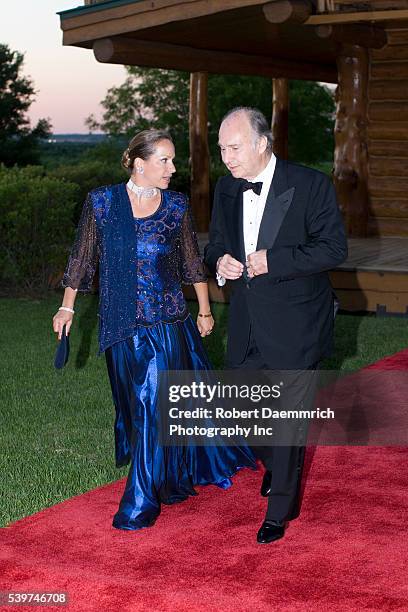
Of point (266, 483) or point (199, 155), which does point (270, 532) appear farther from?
point (199, 155)

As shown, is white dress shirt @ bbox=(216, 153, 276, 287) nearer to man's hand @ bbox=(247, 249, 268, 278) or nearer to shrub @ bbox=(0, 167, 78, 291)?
man's hand @ bbox=(247, 249, 268, 278)

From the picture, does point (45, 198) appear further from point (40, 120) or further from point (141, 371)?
point (40, 120)

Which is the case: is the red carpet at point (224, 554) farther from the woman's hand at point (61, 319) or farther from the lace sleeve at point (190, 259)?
the lace sleeve at point (190, 259)

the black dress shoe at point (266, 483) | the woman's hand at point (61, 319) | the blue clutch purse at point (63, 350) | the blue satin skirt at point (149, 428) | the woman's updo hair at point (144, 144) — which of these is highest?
the woman's updo hair at point (144, 144)

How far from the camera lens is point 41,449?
6.74m

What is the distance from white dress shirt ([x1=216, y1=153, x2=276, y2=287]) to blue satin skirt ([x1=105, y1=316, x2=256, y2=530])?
581mm

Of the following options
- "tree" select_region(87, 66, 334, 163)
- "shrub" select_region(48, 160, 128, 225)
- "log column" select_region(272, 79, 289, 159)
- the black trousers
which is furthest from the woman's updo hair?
"tree" select_region(87, 66, 334, 163)

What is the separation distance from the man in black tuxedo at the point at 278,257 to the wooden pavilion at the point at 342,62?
7.08m

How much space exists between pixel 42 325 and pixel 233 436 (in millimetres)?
6418

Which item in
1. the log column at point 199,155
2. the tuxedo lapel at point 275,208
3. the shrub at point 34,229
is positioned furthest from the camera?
the log column at point 199,155

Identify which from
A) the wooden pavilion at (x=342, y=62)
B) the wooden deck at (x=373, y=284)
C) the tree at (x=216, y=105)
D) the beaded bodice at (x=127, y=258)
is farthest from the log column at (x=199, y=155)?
the tree at (x=216, y=105)

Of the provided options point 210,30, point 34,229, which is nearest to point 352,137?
point 210,30

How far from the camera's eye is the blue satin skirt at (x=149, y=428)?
508 cm

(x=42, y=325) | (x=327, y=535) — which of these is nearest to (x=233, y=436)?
(x=327, y=535)
